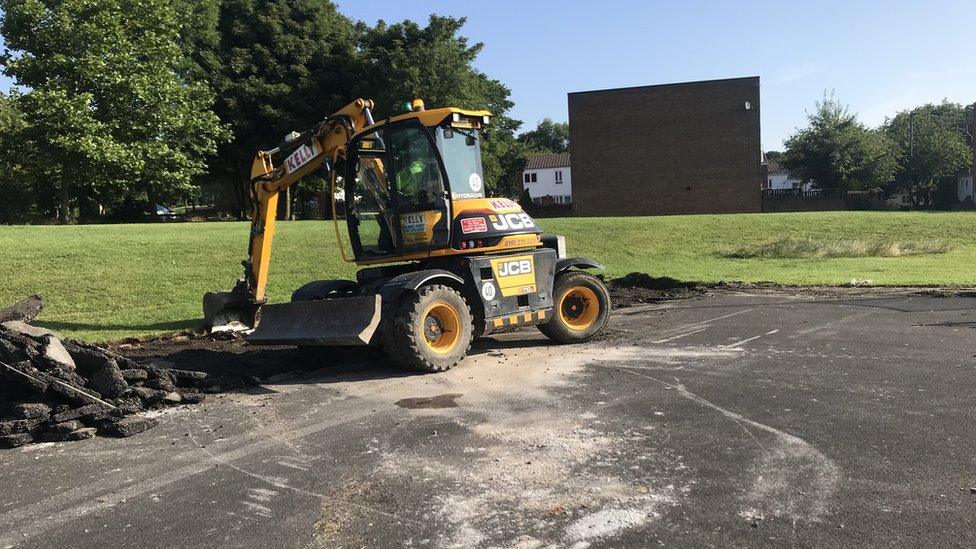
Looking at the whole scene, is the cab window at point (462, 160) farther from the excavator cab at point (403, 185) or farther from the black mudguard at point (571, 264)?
the black mudguard at point (571, 264)

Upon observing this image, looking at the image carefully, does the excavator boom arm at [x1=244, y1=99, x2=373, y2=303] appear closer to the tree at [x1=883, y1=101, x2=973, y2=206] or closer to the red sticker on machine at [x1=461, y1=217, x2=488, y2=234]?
the red sticker on machine at [x1=461, y1=217, x2=488, y2=234]

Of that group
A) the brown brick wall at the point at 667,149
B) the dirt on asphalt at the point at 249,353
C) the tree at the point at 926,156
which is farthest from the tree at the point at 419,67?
the tree at the point at 926,156

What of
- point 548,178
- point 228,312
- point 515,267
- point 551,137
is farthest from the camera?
point 551,137

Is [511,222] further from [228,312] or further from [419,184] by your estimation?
[228,312]

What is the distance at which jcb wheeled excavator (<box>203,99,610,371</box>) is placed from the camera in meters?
7.81

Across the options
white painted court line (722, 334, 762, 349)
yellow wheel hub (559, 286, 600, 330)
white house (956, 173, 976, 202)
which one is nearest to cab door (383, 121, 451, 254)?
yellow wheel hub (559, 286, 600, 330)

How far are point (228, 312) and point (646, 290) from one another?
30.1 ft

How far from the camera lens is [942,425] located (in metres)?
5.50

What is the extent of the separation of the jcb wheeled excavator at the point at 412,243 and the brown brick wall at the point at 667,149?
4028 cm

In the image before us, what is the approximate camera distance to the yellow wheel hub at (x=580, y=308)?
33.1 feet

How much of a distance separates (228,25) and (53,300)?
2859cm

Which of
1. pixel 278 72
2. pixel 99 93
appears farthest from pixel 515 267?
pixel 278 72

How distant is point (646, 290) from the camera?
51.8 feet

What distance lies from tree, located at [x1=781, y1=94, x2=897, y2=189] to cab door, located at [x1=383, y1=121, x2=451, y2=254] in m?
47.2
